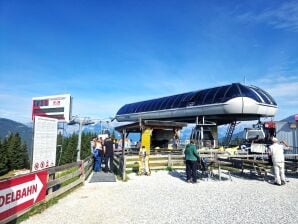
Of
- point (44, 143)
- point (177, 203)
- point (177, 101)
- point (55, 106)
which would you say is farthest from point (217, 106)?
point (44, 143)

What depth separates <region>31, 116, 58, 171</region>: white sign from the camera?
9438 mm

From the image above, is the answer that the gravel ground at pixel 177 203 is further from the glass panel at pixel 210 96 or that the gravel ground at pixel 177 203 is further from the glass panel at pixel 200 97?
the glass panel at pixel 200 97

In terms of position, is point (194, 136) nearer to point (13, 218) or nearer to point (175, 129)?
point (175, 129)

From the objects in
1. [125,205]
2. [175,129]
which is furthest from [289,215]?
[175,129]

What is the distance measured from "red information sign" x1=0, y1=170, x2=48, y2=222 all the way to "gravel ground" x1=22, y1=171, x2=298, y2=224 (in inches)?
17.5

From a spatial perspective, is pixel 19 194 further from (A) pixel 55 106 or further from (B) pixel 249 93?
(B) pixel 249 93

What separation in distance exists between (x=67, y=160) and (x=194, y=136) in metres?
40.3

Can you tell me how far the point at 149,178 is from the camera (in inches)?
573

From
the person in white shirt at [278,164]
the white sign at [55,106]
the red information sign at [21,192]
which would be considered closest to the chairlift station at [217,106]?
the white sign at [55,106]

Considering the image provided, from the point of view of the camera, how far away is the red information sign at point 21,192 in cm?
669

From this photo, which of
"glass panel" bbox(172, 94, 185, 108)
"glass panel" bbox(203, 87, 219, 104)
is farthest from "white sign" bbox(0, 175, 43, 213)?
"glass panel" bbox(172, 94, 185, 108)

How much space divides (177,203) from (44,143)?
4589mm

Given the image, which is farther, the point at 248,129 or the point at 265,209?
the point at 248,129

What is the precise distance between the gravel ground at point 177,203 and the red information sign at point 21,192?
0.44m
